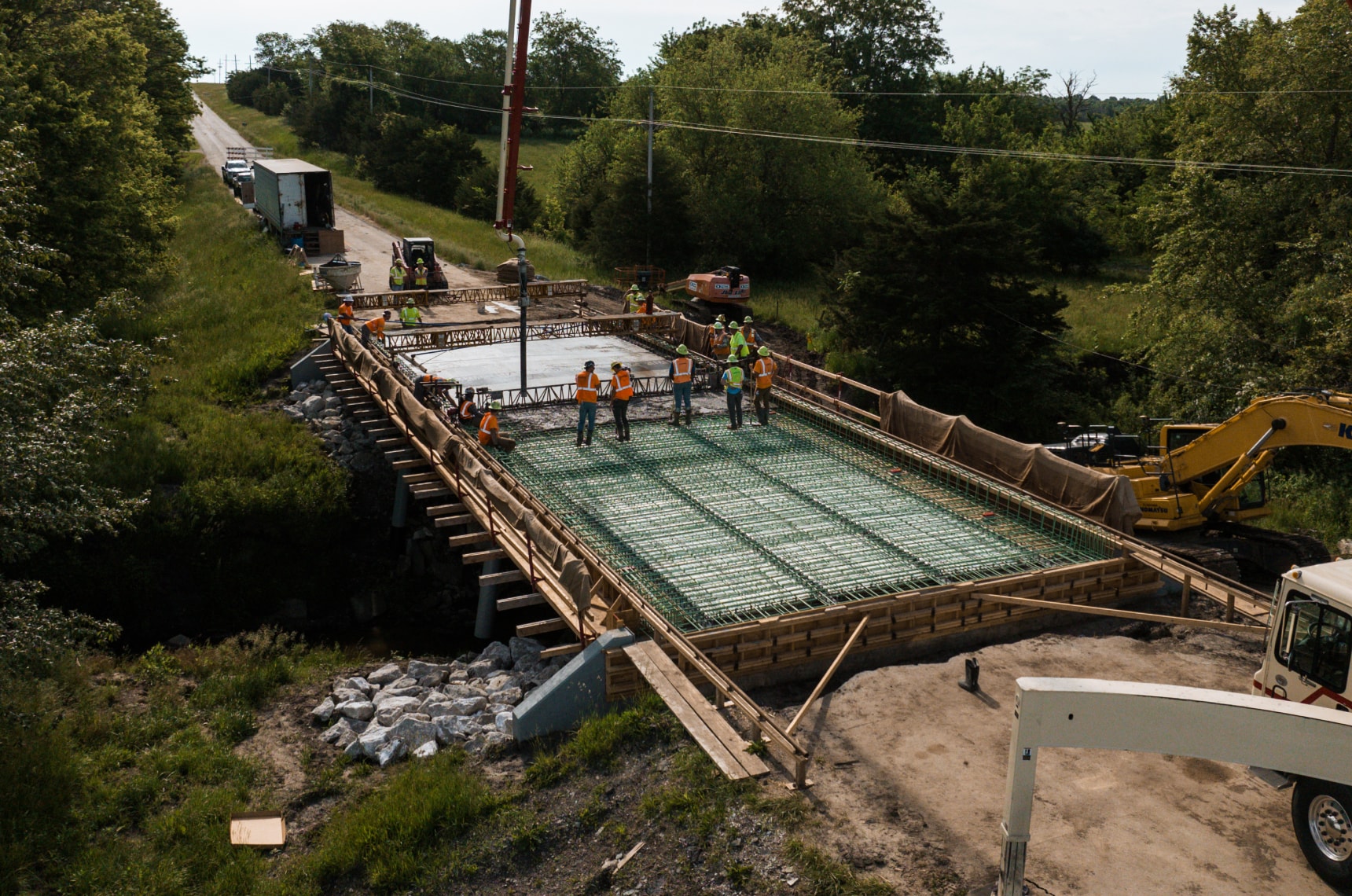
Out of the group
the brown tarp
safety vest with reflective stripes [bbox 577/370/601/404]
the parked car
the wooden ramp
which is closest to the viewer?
the wooden ramp

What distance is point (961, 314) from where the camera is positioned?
106ft

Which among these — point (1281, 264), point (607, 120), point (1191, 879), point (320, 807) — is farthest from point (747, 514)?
point (607, 120)

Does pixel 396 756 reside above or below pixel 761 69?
below

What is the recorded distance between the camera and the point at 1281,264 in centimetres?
3019

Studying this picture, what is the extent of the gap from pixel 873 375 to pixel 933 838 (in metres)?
25.5

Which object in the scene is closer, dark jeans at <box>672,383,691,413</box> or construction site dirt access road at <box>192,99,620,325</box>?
dark jeans at <box>672,383,691,413</box>

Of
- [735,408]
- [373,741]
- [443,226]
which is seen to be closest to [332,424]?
[735,408]

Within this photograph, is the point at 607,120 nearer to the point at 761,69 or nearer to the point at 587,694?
the point at 761,69

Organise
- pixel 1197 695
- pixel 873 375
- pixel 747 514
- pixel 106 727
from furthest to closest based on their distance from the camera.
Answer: pixel 873 375, pixel 747 514, pixel 106 727, pixel 1197 695

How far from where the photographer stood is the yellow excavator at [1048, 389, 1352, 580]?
18250mm

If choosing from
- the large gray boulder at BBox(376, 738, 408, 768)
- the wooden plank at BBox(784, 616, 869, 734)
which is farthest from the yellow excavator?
the large gray boulder at BBox(376, 738, 408, 768)

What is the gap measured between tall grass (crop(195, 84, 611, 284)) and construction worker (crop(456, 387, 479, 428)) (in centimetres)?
2342

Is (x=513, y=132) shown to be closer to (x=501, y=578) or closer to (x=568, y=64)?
(x=501, y=578)

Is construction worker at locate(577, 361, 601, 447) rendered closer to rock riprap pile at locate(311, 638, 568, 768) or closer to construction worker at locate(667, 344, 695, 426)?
construction worker at locate(667, 344, 695, 426)
